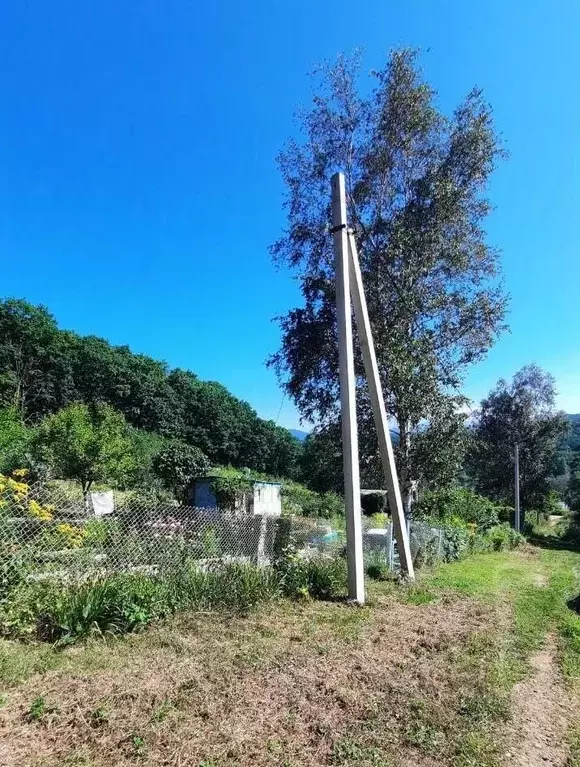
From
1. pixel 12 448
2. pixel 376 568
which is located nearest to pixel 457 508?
pixel 376 568

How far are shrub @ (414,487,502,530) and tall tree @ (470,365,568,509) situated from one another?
11.1 meters

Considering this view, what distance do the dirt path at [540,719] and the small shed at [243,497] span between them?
41.9ft

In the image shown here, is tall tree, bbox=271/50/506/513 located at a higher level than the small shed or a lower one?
higher

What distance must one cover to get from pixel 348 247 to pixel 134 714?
20.0 feet

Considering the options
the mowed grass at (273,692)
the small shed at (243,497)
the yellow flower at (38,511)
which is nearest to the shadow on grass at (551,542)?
the small shed at (243,497)

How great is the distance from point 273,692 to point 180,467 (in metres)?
17.1

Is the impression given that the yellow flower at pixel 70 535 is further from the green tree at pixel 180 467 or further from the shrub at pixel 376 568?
the green tree at pixel 180 467

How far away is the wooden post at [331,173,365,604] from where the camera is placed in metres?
6.30

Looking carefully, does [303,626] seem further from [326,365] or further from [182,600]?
[326,365]

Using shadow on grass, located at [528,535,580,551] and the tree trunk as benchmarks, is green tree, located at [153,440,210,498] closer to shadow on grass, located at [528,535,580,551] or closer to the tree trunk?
the tree trunk

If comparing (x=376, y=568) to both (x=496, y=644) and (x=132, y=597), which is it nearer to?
(x=496, y=644)

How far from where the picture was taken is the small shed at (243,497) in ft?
57.0

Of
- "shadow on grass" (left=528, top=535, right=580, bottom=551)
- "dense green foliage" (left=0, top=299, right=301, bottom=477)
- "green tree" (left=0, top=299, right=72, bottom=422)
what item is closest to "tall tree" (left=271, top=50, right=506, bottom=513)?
"shadow on grass" (left=528, top=535, right=580, bottom=551)

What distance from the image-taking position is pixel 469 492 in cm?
2045
